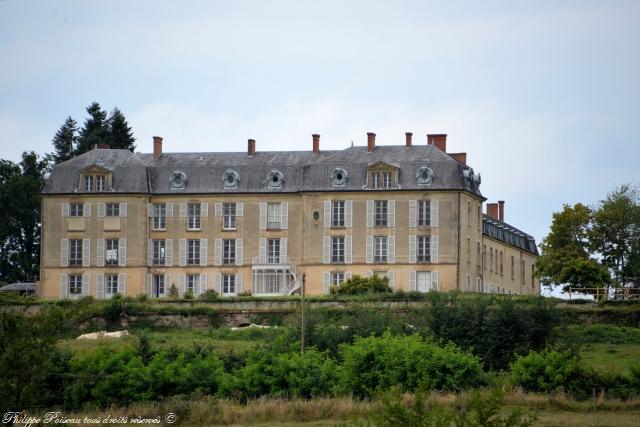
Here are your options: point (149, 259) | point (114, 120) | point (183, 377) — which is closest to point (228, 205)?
point (149, 259)

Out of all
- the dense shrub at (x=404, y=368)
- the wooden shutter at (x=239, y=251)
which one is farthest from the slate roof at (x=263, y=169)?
the dense shrub at (x=404, y=368)

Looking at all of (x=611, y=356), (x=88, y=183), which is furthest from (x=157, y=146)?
(x=611, y=356)

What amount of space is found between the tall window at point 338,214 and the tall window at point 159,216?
7.18m

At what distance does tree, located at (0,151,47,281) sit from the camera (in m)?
82.9

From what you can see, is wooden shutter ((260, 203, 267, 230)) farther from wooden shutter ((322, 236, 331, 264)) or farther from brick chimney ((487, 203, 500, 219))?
brick chimney ((487, 203, 500, 219))

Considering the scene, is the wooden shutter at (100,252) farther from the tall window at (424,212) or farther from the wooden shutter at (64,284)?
the tall window at (424,212)

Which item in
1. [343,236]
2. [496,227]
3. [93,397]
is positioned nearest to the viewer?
[93,397]

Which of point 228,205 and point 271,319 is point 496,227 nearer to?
point 228,205

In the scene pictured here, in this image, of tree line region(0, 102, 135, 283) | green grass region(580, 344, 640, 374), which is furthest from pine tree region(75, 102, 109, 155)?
green grass region(580, 344, 640, 374)

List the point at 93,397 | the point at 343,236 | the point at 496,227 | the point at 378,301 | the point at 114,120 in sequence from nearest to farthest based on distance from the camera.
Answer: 1. the point at 93,397
2. the point at 378,301
3. the point at 343,236
4. the point at 496,227
5. the point at 114,120

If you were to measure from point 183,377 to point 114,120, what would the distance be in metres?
46.6

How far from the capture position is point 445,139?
75.4 m

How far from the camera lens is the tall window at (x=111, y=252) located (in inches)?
2859

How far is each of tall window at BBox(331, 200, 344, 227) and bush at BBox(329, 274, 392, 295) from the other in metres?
3.98
